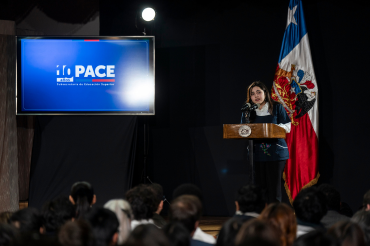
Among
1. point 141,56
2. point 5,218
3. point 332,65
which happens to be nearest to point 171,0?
point 141,56

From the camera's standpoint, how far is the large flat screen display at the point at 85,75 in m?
4.77

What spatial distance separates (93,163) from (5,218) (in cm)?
260

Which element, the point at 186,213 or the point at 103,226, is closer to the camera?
the point at 103,226

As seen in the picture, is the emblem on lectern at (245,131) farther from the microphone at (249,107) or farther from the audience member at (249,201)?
the audience member at (249,201)

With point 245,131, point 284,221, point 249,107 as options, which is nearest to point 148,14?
point 249,107

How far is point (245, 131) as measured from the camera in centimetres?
368

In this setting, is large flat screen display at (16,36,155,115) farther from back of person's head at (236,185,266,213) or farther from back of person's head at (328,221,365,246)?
back of person's head at (328,221,365,246)

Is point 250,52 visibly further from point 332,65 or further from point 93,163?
point 93,163

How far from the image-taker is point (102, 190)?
183 inches

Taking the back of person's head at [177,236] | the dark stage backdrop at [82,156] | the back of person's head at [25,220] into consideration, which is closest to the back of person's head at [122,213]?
the back of person's head at [25,220]

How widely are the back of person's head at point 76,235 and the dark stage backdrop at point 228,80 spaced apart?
3661 mm

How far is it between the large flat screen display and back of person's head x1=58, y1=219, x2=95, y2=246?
10.8ft

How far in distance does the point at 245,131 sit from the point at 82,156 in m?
2.12

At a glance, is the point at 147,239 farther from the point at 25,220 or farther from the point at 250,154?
the point at 250,154
